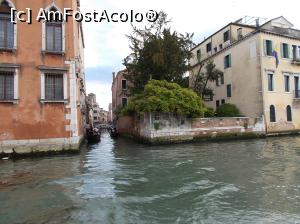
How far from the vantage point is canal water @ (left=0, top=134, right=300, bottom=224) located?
5680 millimetres

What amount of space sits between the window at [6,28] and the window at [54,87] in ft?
7.22

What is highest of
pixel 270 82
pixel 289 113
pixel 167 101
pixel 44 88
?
pixel 270 82

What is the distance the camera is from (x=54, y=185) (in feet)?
27.8

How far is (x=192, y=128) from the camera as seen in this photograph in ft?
72.0

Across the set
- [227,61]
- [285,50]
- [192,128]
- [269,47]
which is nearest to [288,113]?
[285,50]

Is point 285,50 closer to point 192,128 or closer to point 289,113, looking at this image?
point 289,113

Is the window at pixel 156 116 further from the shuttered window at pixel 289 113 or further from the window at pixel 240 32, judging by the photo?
the window at pixel 240 32

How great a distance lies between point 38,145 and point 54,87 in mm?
2820

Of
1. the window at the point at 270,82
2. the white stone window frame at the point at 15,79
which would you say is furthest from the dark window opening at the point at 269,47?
the white stone window frame at the point at 15,79

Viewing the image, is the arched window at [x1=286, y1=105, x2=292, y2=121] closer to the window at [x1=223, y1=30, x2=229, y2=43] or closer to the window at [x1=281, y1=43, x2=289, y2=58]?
the window at [x1=281, y1=43, x2=289, y2=58]

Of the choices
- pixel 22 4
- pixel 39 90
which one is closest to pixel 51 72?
pixel 39 90

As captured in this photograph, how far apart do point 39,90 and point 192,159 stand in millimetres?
7688

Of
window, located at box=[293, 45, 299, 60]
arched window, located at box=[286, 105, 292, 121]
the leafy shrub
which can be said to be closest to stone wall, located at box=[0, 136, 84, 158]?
the leafy shrub

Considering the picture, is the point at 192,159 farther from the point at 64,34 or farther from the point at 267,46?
the point at 267,46
